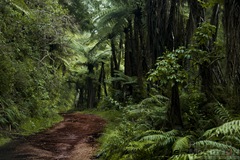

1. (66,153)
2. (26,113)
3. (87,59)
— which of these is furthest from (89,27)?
(66,153)

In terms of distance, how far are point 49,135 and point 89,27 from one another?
894 centimetres

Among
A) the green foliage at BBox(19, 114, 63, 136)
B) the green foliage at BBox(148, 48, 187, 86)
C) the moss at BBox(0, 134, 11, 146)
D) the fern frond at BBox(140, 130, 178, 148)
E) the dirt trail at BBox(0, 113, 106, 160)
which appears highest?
the green foliage at BBox(148, 48, 187, 86)

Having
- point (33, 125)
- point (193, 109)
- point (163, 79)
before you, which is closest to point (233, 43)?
point (163, 79)

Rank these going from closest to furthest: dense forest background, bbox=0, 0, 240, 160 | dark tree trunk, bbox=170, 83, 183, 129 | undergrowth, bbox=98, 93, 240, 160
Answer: undergrowth, bbox=98, 93, 240, 160 → dense forest background, bbox=0, 0, 240, 160 → dark tree trunk, bbox=170, 83, 183, 129

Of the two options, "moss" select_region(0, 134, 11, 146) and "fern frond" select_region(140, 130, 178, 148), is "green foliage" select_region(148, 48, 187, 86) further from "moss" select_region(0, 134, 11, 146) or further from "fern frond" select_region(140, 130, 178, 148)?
"moss" select_region(0, 134, 11, 146)

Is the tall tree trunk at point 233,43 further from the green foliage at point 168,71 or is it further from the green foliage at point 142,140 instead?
the green foliage at point 142,140

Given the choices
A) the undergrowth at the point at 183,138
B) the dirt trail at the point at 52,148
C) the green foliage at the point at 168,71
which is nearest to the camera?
the undergrowth at the point at 183,138

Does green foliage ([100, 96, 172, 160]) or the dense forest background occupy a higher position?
the dense forest background

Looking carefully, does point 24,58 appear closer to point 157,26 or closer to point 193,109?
point 157,26

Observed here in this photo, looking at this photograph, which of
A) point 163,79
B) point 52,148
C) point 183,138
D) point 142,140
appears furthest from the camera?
point 52,148

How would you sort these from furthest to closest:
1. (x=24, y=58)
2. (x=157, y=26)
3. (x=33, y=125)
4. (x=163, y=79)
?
1. (x=24, y=58)
2. (x=33, y=125)
3. (x=157, y=26)
4. (x=163, y=79)

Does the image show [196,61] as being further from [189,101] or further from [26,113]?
[26,113]

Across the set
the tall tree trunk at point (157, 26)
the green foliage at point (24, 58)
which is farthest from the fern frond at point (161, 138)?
the green foliage at point (24, 58)

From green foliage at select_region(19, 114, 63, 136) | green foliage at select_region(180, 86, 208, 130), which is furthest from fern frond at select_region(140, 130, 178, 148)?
green foliage at select_region(19, 114, 63, 136)
